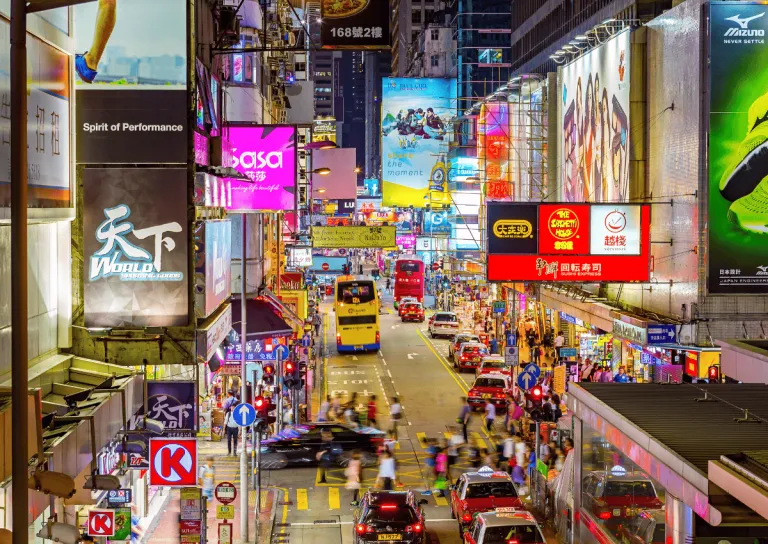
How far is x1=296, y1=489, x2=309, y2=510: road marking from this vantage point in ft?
81.6

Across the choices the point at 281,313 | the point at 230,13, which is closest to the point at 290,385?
the point at 281,313

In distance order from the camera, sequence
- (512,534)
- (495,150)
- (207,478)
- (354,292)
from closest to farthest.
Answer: (512,534)
(207,478)
(354,292)
(495,150)

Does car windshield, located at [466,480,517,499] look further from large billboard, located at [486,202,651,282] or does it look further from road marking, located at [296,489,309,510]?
large billboard, located at [486,202,651,282]

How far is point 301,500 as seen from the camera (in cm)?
2556

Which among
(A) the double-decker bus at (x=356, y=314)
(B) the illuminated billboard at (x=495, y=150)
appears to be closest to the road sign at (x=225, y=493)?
(A) the double-decker bus at (x=356, y=314)

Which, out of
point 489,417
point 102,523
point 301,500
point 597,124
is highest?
point 597,124

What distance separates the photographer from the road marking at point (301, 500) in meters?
24.9

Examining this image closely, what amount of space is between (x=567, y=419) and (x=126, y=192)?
54.5ft

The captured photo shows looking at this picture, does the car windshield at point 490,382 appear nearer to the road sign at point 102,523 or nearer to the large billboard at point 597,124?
the large billboard at point 597,124

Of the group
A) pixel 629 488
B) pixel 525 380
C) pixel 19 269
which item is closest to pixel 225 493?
pixel 525 380

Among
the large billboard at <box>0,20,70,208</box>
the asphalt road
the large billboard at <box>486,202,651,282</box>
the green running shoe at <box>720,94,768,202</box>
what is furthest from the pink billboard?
the green running shoe at <box>720,94,768,202</box>

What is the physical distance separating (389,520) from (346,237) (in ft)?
122

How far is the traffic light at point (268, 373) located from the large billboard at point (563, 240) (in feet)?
33.2

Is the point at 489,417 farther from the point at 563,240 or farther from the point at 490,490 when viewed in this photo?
the point at 490,490
